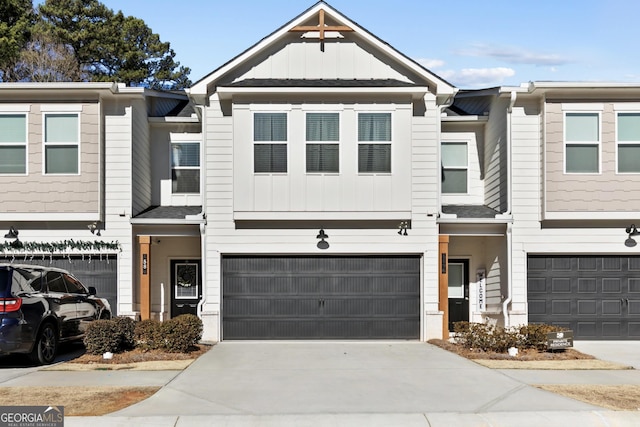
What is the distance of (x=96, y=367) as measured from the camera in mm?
13547

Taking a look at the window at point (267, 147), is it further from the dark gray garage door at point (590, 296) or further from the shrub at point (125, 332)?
the dark gray garage door at point (590, 296)

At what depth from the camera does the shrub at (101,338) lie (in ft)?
47.8

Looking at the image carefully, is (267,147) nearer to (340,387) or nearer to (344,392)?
(340,387)

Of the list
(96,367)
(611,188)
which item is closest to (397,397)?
(96,367)

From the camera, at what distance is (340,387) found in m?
11.5

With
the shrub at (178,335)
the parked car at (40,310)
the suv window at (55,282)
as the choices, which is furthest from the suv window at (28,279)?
the shrub at (178,335)

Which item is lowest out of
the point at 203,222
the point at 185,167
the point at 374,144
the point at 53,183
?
the point at 203,222

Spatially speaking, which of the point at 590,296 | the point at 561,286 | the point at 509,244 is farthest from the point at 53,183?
the point at 590,296

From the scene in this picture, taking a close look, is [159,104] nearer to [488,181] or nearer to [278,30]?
[278,30]

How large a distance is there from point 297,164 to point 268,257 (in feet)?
7.70

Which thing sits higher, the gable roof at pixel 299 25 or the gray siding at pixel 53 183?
the gable roof at pixel 299 25

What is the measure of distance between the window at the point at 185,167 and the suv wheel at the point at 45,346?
6.75 metres

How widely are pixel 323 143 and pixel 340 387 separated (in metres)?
7.80

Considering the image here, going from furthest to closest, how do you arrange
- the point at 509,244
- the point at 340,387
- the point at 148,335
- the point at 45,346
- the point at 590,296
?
1. the point at 590,296
2. the point at 509,244
3. the point at 148,335
4. the point at 45,346
5. the point at 340,387
